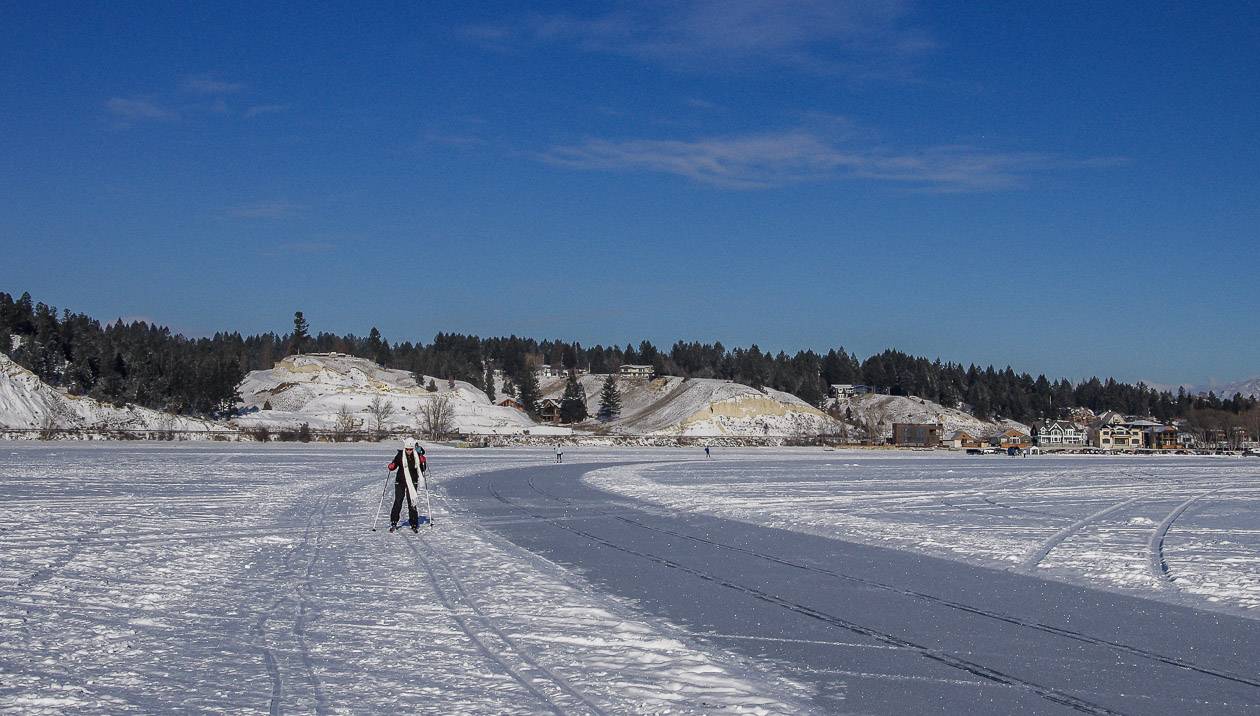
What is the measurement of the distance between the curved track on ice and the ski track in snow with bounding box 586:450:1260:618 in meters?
1.12

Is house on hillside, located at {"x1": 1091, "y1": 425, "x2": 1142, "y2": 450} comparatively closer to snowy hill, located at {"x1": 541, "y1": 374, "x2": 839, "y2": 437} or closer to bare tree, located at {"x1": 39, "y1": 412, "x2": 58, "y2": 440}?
snowy hill, located at {"x1": 541, "y1": 374, "x2": 839, "y2": 437}

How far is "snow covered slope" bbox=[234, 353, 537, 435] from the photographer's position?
13051 cm

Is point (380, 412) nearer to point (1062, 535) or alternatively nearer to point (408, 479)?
point (408, 479)

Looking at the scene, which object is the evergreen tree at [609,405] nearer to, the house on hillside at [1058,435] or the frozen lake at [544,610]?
the house on hillside at [1058,435]

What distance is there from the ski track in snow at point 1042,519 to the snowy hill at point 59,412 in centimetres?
7295

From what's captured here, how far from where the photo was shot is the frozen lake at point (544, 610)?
7.22m

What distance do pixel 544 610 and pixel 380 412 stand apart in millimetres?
122723

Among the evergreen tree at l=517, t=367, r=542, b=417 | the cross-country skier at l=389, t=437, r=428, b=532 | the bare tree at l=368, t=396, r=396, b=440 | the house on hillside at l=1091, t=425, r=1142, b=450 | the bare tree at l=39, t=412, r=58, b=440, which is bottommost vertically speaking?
the house on hillside at l=1091, t=425, r=1142, b=450

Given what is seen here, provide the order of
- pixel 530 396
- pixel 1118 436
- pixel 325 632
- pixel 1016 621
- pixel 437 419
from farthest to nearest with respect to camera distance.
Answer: pixel 1118 436
pixel 530 396
pixel 437 419
pixel 1016 621
pixel 325 632

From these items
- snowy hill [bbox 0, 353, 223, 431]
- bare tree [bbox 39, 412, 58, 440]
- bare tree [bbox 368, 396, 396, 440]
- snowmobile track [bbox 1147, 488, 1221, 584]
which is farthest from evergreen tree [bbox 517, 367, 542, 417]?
snowmobile track [bbox 1147, 488, 1221, 584]

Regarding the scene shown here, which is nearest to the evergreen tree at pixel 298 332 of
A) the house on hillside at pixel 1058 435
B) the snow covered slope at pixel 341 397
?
the snow covered slope at pixel 341 397

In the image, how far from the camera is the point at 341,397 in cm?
14438

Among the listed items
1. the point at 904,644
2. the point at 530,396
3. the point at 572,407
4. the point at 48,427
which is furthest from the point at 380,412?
the point at 904,644

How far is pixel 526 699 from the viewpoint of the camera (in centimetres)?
695
